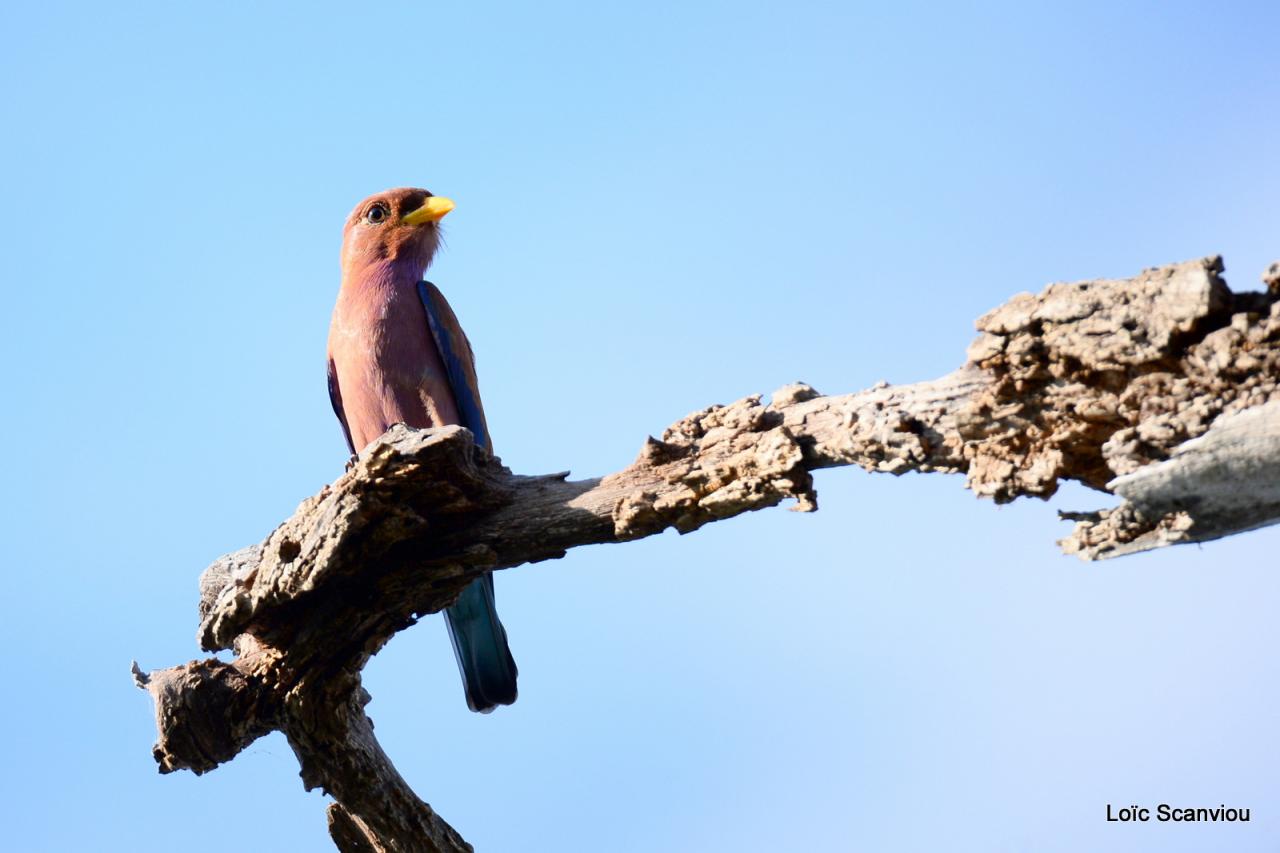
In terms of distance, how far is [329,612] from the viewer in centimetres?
454

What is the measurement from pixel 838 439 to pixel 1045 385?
633 millimetres

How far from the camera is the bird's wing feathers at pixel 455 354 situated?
630 centimetres

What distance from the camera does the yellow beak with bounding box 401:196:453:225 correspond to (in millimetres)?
6750

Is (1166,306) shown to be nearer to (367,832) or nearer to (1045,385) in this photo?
(1045,385)

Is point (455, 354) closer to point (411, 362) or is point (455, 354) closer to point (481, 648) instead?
point (411, 362)

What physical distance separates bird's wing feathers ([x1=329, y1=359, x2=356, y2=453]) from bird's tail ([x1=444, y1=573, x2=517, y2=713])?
1347 mm

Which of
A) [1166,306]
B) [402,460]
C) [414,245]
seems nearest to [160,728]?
[402,460]

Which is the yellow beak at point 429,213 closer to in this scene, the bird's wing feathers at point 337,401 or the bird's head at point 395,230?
the bird's head at point 395,230

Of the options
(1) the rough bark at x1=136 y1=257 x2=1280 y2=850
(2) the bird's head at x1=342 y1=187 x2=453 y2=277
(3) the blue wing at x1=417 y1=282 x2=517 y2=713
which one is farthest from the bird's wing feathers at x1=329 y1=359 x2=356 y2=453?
(1) the rough bark at x1=136 y1=257 x2=1280 y2=850

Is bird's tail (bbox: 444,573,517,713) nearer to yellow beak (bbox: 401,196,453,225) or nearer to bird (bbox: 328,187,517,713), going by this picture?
bird (bbox: 328,187,517,713)

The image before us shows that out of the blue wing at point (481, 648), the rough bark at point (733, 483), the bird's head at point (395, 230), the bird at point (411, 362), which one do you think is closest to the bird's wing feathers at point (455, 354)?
the bird at point (411, 362)

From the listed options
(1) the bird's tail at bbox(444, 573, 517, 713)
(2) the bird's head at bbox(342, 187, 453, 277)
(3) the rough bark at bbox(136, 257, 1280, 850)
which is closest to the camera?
(3) the rough bark at bbox(136, 257, 1280, 850)

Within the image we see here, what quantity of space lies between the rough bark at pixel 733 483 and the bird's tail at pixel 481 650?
3.24ft

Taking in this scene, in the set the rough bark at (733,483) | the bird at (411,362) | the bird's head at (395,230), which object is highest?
the bird's head at (395,230)
